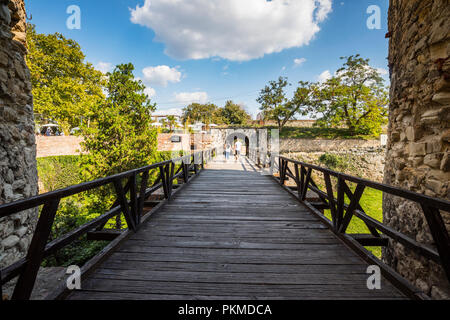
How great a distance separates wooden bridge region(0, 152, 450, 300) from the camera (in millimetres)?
1426

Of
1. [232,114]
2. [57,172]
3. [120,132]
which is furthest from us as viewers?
[232,114]

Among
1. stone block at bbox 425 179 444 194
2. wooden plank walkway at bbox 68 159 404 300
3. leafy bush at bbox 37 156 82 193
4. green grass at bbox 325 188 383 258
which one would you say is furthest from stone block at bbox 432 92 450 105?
leafy bush at bbox 37 156 82 193

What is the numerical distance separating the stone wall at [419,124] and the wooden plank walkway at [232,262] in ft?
2.57

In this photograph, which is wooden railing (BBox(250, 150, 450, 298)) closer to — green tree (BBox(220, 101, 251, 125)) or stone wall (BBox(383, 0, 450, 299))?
stone wall (BBox(383, 0, 450, 299))

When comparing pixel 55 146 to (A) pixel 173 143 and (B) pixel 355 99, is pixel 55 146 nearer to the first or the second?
(A) pixel 173 143

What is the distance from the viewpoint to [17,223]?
7.20 feet

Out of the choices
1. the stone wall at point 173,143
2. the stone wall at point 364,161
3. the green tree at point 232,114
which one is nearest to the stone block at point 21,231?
the stone wall at point 173,143

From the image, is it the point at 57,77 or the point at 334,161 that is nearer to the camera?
the point at 57,77

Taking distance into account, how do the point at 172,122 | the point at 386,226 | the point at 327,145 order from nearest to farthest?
1. the point at 386,226
2. the point at 172,122
3. the point at 327,145

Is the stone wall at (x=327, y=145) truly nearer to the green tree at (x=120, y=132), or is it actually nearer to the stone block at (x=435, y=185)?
the green tree at (x=120, y=132)

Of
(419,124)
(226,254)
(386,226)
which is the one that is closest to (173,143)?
(226,254)

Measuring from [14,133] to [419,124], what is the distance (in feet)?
15.4

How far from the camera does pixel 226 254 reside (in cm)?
204

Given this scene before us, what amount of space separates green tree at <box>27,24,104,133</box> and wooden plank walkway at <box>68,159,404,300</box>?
14.8 meters
